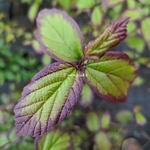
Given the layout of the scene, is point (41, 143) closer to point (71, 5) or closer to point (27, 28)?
point (71, 5)

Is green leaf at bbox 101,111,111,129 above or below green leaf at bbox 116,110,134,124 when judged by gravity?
above

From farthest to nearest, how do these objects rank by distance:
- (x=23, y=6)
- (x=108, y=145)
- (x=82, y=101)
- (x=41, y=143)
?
(x=23, y=6) < (x=82, y=101) < (x=108, y=145) < (x=41, y=143)

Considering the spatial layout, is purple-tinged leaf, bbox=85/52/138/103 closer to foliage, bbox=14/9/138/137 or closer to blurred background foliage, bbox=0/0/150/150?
foliage, bbox=14/9/138/137

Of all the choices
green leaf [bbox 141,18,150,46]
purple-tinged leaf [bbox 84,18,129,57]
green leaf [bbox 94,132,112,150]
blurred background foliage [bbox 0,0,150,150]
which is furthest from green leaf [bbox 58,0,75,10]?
purple-tinged leaf [bbox 84,18,129,57]

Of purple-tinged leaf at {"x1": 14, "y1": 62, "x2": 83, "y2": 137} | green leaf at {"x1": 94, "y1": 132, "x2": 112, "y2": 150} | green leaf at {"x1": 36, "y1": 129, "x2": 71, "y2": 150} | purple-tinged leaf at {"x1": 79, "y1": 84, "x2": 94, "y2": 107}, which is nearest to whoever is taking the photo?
purple-tinged leaf at {"x1": 14, "y1": 62, "x2": 83, "y2": 137}

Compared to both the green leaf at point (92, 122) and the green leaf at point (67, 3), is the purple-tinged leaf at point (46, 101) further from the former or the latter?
the green leaf at point (67, 3)

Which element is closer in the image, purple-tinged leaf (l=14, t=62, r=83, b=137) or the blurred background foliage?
purple-tinged leaf (l=14, t=62, r=83, b=137)

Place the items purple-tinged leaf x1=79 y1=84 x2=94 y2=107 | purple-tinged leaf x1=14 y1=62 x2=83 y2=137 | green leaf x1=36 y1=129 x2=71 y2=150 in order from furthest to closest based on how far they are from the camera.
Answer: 1. purple-tinged leaf x1=79 y1=84 x2=94 y2=107
2. green leaf x1=36 y1=129 x2=71 y2=150
3. purple-tinged leaf x1=14 y1=62 x2=83 y2=137

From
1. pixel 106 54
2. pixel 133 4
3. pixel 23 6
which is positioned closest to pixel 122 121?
pixel 133 4
